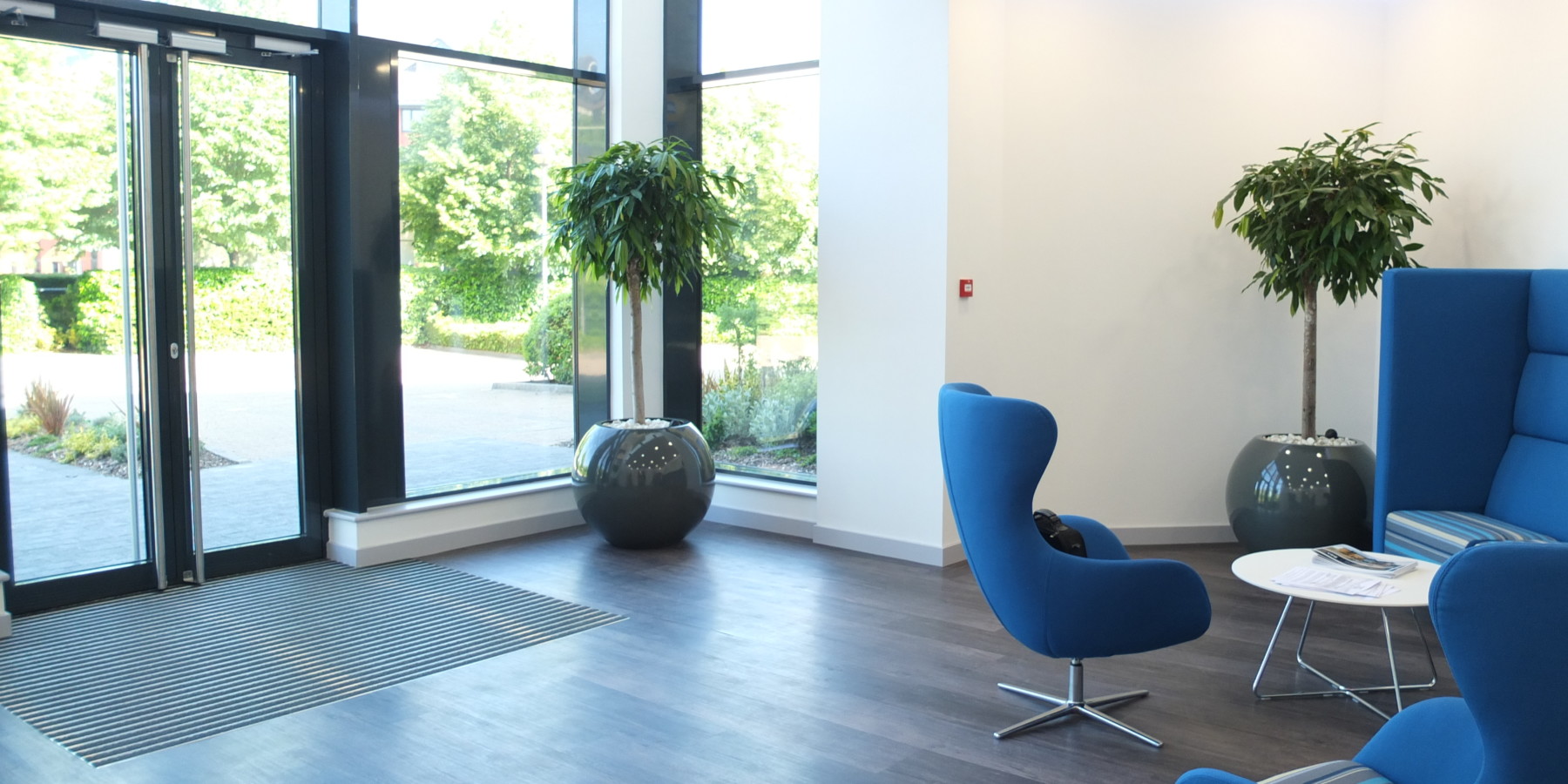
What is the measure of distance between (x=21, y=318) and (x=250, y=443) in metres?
1.07

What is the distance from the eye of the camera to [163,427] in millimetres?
4906

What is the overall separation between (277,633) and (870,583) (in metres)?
2.42

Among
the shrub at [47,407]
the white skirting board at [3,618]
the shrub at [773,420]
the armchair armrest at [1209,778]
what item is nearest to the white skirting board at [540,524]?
the shrub at [773,420]

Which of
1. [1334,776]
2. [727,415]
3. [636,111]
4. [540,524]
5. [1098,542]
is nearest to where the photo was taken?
[1334,776]

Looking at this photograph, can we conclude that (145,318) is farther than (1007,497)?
Yes

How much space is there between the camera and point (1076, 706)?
345 cm

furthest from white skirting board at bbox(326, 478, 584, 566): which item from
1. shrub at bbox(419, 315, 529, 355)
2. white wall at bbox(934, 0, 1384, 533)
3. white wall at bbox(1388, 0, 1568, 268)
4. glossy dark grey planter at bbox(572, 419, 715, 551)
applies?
white wall at bbox(1388, 0, 1568, 268)

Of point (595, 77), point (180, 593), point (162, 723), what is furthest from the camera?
point (595, 77)

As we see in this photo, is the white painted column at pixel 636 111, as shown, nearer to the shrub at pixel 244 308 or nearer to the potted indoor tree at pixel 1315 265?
the shrub at pixel 244 308

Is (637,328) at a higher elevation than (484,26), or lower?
lower

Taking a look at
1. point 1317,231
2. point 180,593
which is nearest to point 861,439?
point 1317,231

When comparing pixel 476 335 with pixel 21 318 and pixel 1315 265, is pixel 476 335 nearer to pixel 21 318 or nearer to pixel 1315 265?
pixel 21 318

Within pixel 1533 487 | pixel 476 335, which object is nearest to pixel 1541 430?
pixel 1533 487

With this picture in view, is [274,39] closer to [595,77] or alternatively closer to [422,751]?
[595,77]
